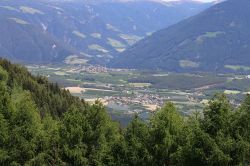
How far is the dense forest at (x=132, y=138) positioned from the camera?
38.6 metres

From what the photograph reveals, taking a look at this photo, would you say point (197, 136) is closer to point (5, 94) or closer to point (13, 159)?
point (13, 159)

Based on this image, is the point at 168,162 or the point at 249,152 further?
the point at 168,162

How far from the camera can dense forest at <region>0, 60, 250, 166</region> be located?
Answer: 38594mm

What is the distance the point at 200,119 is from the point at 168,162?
487 cm

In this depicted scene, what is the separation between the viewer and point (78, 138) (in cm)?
4934

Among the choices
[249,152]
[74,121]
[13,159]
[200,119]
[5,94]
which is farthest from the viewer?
[5,94]

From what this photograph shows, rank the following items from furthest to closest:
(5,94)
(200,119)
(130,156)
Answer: (5,94), (130,156), (200,119)

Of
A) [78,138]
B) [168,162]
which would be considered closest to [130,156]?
[168,162]

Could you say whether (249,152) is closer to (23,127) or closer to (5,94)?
(23,127)

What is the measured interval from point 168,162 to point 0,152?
14925 millimetres

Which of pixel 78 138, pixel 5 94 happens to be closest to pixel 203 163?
pixel 78 138

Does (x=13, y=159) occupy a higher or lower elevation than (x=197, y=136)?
lower

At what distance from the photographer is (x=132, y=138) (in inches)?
1773

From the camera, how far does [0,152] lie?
4716cm
